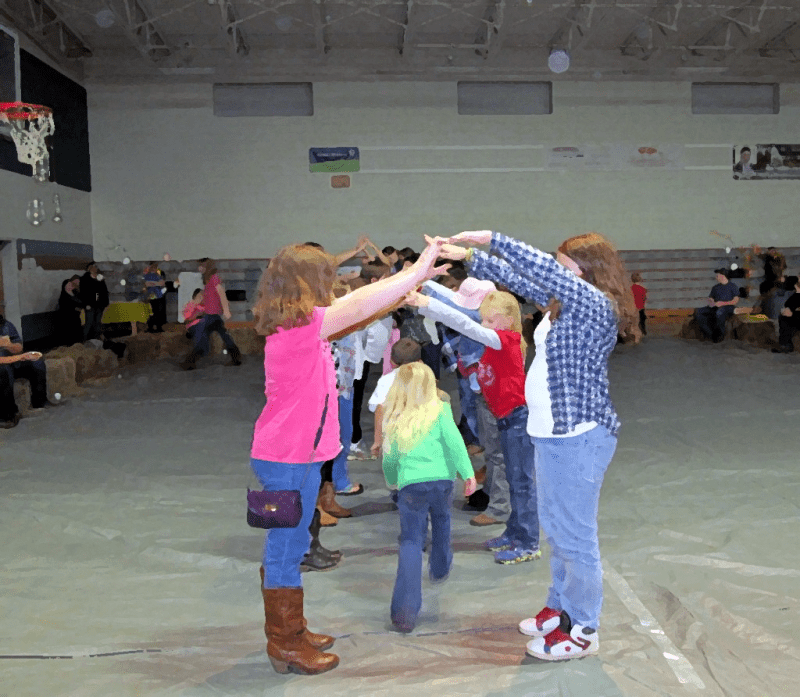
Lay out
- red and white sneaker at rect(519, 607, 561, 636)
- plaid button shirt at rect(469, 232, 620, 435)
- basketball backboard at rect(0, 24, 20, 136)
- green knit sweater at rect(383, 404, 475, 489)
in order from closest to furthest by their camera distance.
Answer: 1. plaid button shirt at rect(469, 232, 620, 435)
2. red and white sneaker at rect(519, 607, 561, 636)
3. green knit sweater at rect(383, 404, 475, 489)
4. basketball backboard at rect(0, 24, 20, 136)

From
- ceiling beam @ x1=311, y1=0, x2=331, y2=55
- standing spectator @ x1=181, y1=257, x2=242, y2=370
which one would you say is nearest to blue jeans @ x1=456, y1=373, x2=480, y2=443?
standing spectator @ x1=181, y1=257, x2=242, y2=370

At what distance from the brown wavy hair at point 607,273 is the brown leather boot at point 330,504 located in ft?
8.04

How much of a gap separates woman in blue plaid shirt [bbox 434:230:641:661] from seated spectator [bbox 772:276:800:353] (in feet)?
33.2

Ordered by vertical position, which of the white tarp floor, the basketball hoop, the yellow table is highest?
the basketball hoop

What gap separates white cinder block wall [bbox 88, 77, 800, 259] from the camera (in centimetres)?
1584

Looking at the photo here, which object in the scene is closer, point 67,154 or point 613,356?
point 613,356

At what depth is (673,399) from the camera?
8.31m

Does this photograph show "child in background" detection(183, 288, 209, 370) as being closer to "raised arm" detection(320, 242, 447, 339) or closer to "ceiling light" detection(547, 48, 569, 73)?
"ceiling light" detection(547, 48, 569, 73)

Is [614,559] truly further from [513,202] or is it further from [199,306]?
[513,202]

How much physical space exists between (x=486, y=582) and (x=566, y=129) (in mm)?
14266

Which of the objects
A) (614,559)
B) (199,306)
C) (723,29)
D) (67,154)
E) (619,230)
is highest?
(723,29)

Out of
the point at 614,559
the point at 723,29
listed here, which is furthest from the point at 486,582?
the point at 723,29

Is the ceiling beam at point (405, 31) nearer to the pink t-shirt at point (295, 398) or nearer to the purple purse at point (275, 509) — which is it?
the pink t-shirt at point (295, 398)

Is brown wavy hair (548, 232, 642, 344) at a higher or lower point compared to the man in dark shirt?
higher
